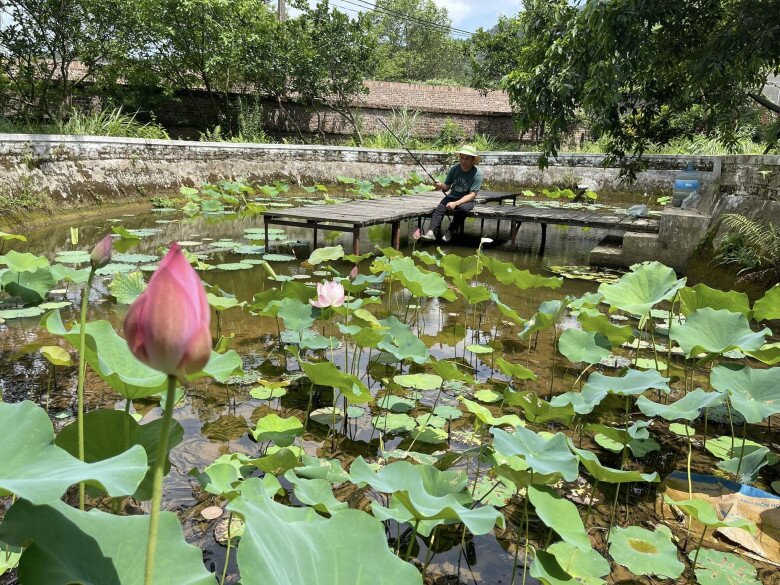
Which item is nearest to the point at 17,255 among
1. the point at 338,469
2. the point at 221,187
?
the point at 338,469

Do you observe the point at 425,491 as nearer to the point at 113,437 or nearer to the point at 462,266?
the point at 113,437

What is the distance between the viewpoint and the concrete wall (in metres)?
5.91

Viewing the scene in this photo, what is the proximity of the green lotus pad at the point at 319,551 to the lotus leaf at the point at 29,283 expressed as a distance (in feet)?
8.40

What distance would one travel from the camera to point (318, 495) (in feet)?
4.25

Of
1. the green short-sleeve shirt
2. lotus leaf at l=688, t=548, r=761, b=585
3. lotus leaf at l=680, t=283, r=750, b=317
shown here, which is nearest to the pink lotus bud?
lotus leaf at l=688, t=548, r=761, b=585

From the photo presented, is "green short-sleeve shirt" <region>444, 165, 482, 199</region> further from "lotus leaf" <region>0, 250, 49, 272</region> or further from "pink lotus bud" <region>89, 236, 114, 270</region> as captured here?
"pink lotus bud" <region>89, 236, 114, 270</region>

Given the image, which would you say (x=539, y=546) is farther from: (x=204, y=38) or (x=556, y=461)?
(x=204, y=38)

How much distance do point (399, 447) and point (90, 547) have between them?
142cm

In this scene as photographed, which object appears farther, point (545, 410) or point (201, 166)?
point (201, 166)

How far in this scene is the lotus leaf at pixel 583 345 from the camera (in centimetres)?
230

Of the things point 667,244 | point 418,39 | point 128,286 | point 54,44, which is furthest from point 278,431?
point 418,39

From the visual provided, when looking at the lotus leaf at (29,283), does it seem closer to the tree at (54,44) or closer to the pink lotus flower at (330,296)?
the pink lotus flower at (330,296)

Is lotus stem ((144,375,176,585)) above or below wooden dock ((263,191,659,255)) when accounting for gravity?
above

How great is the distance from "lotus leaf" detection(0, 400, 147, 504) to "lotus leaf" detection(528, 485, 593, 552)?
82 centimetres
